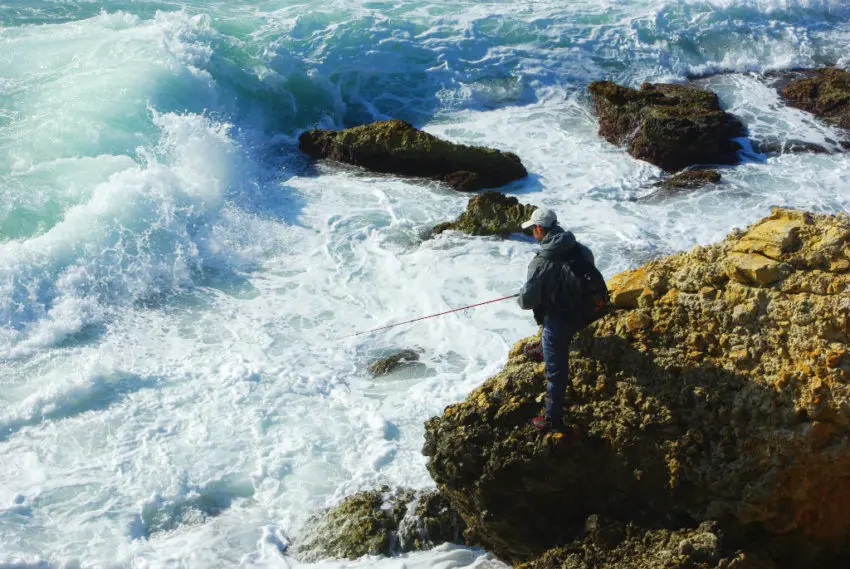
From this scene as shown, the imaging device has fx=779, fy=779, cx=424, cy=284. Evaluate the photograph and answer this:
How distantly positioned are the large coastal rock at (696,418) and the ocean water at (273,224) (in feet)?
3.09

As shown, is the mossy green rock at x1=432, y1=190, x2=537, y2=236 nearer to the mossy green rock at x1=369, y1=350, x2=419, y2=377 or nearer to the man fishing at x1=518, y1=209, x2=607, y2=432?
the mossy green rock at x1=369, y1=350, x2=419, y2=377

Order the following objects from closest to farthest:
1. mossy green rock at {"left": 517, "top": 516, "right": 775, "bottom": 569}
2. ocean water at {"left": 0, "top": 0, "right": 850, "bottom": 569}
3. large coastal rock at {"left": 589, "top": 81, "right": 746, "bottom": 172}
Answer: mossy green rock at {"left": 517, "top": 516, "right": 775, "bottom": 569}
ocean water at {"left": 0, "top": 0, "right": 850, "bottom": 569}
large coastal rock at {"left": 589, "top": 81, "right": 746, "bottom": 172}

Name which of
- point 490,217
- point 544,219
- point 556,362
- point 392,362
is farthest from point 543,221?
point 490,217

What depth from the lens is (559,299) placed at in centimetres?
520

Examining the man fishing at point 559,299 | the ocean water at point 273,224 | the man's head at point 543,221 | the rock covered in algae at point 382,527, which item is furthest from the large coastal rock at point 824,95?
the rock covered in algae at point 382,527

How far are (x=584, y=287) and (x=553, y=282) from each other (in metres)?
0.21

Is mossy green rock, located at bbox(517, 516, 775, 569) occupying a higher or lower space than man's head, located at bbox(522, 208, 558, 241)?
lower

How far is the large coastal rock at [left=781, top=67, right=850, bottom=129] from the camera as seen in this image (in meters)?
16.0

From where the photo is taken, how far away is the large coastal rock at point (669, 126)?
1430 centimetres

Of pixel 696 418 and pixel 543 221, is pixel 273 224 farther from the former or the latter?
pixel 696 418

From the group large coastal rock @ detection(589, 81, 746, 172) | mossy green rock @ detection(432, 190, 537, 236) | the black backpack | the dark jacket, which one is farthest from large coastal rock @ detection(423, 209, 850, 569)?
large coastal rock @ detection(589, 81, 746, 172)

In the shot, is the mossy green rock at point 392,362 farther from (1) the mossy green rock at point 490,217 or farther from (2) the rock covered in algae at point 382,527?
(1) the mossy green rock at point 490,217

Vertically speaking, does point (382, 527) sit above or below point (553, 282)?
below

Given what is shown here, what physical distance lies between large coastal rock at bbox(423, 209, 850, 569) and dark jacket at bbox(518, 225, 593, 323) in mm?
518
